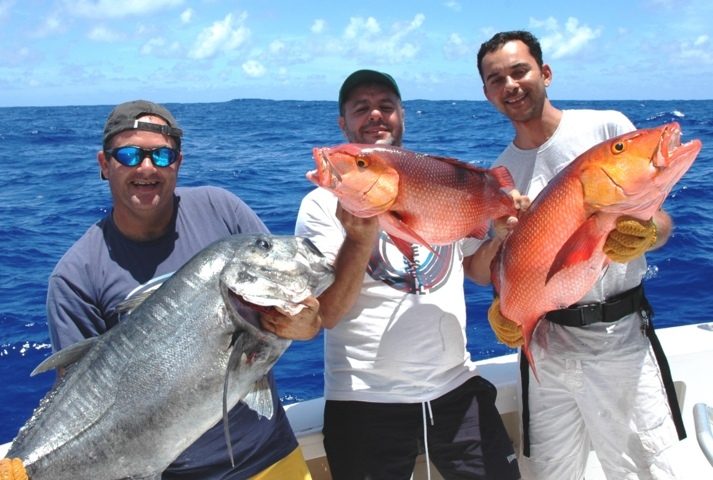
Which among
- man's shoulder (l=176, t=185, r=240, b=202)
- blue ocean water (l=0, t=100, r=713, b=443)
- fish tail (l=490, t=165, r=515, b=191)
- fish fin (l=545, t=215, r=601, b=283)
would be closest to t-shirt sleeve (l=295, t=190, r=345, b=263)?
man's shoulder (l=176, t=185, r=240, b=202)

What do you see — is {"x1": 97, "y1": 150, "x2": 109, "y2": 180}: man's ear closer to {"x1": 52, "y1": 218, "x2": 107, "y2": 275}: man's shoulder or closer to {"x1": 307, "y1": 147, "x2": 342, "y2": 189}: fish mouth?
{"x1": 52, "y1": 218, "x2": 107, "y2": 275}: man's shoulder

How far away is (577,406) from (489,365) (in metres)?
0.74

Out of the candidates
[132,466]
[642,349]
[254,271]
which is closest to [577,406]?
[642,349]

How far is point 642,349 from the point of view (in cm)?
295

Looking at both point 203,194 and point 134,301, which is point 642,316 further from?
point 134,301

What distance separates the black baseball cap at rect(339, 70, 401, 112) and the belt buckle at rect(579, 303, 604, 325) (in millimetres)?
1358

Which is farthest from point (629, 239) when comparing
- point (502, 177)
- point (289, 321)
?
point (289, 321)

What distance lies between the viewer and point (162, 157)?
2.57 meters

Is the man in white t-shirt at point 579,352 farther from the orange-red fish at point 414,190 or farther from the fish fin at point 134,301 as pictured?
the fish fin at point 134,301

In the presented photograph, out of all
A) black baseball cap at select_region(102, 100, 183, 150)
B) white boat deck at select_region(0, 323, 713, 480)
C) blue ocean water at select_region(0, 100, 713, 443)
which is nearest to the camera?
black baseball cap at select_region(102, 100, 183, 150)

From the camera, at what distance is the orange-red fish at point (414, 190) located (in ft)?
6.82

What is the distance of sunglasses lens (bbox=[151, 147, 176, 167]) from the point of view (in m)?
2.56

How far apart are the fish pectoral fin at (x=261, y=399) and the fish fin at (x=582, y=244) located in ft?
3.87

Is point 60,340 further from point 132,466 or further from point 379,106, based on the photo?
point 379,106
